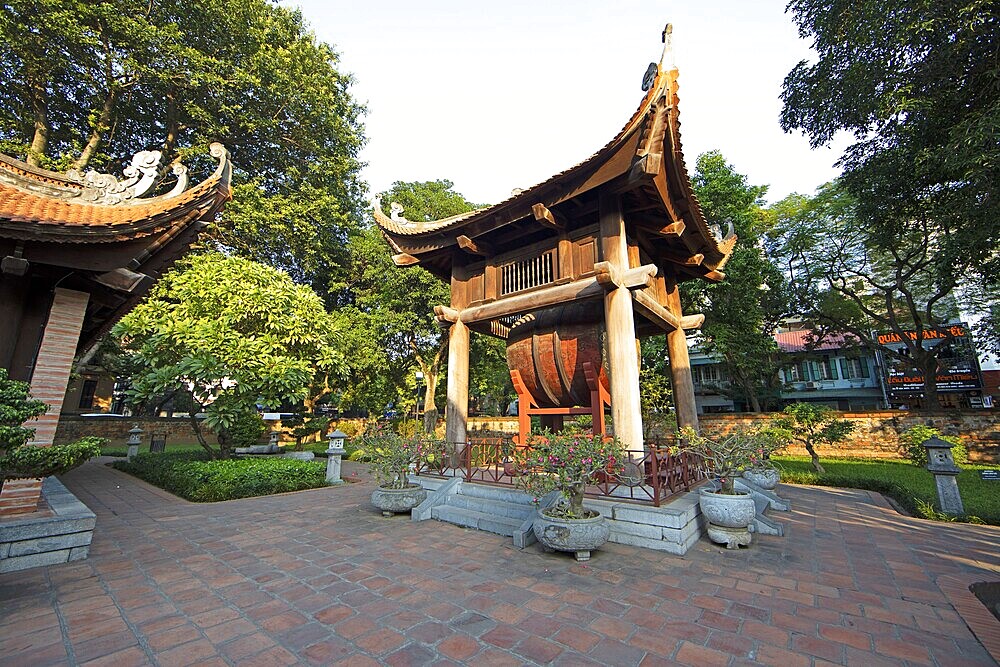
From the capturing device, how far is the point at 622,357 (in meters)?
6.68

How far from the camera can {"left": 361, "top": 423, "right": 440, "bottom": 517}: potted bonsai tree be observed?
7324 millimetres

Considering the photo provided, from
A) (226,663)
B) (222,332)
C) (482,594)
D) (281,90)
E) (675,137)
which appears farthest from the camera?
(281,90)

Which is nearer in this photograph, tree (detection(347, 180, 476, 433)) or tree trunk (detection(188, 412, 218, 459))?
tree trunk (detection(188, 412, 218, 459))

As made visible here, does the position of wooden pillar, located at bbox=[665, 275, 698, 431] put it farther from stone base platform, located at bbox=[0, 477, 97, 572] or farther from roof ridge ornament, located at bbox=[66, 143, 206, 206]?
stone base platform, located at bbox=[0, 477, 97, 572]

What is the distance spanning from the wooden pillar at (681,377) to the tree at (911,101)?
202 inches

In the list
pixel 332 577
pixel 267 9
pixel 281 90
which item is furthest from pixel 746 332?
pixel 267 9

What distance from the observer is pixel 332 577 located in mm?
4430

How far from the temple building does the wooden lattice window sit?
518cm

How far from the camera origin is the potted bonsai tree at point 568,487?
4.99 meters

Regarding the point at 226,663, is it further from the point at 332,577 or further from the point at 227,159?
the point at 227,159

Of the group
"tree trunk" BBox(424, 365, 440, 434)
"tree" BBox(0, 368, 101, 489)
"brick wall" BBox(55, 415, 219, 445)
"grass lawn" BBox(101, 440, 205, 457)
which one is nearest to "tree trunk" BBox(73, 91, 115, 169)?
"grass lawn" BBox(101, 440, 205, 457)

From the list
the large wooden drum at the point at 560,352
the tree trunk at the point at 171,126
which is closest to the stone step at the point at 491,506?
the large wooden drum at the point at 560,352

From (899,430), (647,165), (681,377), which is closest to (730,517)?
(681,377)

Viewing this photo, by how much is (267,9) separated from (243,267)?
1625 cm
